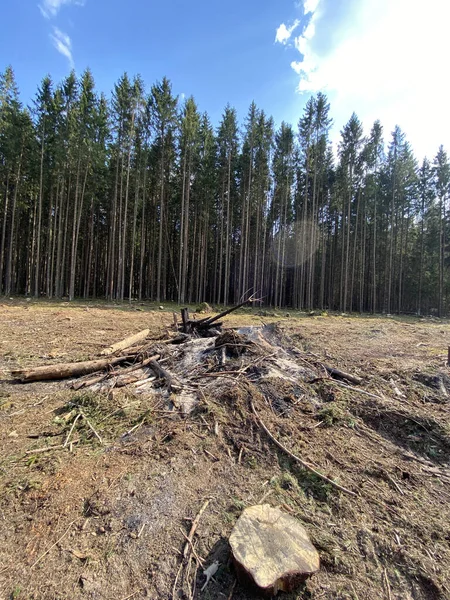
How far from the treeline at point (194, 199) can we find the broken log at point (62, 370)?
14805 millimetres

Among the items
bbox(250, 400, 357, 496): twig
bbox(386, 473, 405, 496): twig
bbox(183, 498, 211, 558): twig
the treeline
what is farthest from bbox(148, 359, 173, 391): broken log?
the treeline

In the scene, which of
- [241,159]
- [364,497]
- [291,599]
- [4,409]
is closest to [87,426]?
[4,409]

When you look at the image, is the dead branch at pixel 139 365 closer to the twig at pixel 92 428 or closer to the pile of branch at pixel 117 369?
the pile of branch at pixel 117 369

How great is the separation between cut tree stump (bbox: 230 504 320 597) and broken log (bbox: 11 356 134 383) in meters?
3.58

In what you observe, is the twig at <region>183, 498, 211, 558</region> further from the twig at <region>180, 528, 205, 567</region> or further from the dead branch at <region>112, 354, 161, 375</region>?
the dead branch at <region>112, 354, 161, 375</region>

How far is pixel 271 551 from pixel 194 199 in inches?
940

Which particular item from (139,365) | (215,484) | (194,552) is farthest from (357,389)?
(139,365)

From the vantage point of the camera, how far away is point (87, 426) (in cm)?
304

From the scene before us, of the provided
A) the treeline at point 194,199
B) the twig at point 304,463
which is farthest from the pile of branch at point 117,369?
the treeline at point 194,199

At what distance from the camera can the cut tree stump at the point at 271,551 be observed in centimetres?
148

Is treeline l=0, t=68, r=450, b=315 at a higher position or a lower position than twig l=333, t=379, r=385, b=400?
higher

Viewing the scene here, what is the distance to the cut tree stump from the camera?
1.48 meters

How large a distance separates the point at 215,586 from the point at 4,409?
322 centimetres

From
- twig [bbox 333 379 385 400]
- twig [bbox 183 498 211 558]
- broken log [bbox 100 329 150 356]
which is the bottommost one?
twig [bbox 183 498 211 558]
